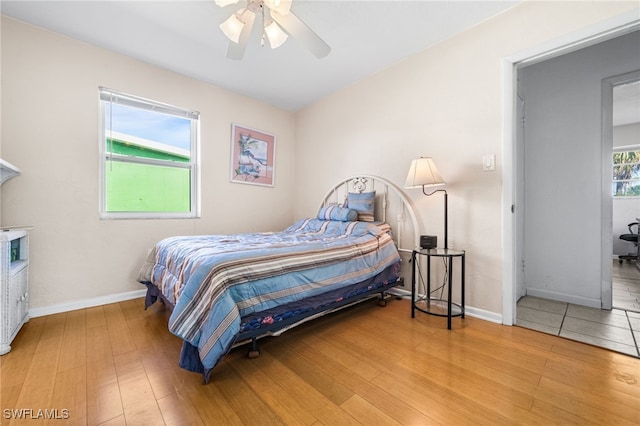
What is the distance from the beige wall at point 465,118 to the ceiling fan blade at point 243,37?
1752mm

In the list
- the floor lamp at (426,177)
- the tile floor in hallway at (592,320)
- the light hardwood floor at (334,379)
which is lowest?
the light hardwood floor at (334,379)

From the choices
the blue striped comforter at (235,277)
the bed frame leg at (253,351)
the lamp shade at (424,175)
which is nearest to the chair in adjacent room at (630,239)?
the lamp shade at (424,175)

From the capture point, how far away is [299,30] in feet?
5.80

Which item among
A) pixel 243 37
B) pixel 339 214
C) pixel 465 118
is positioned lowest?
pixel 339 214

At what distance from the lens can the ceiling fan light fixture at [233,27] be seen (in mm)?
1736

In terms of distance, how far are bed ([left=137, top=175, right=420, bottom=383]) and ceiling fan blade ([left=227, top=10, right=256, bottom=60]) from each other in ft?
4.89

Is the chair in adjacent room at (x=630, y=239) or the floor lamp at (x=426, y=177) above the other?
the floor lamp at (x=426, y=177)

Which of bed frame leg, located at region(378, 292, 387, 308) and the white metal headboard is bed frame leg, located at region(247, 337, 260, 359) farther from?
the white metal headboard

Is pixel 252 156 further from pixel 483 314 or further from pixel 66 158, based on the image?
pixel 483 314

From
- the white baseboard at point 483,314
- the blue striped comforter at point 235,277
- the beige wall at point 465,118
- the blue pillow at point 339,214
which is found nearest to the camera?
the blue striped comforter at point 235,277

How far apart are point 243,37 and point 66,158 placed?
2.12 m

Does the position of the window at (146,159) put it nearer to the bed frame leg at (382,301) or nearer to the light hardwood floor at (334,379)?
the light hardwood floor at (334,379)

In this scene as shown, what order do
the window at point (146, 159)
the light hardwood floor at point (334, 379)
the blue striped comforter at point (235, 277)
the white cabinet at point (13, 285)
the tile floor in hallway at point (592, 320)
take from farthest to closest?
the window at point (146, 159), the tile floor in hallway at point (592, 320), the white cabinet at point (13, 285), the blue striped comforter at point (235, 277), the light hardwood floor at point (334, 379)

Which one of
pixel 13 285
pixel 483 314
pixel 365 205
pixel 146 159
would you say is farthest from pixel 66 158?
pixel 483 314
